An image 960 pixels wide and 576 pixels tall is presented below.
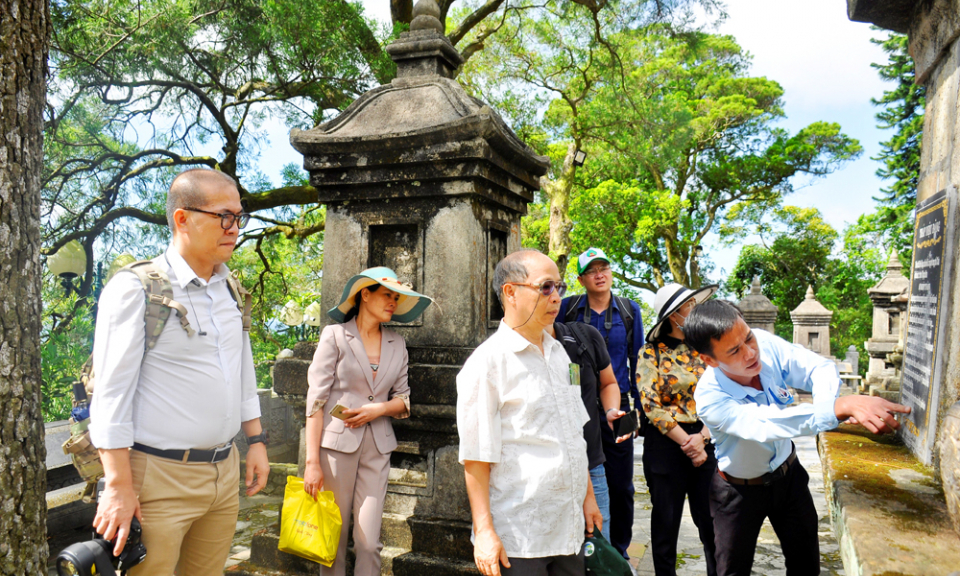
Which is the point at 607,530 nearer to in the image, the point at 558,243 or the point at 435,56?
the point at 435,56

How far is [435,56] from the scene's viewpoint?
370 centimetres

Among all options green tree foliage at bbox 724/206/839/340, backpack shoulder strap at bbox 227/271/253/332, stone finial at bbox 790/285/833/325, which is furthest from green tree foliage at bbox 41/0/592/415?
green tree foliage at bbox 724/206/839/340

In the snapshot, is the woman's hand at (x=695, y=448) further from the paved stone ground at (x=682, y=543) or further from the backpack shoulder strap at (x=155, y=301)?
the backpack shoulder strap at (x=155, y=301)

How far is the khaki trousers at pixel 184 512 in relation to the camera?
77.7 inches

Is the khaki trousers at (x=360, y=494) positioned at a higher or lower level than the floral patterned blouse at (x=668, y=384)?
lower

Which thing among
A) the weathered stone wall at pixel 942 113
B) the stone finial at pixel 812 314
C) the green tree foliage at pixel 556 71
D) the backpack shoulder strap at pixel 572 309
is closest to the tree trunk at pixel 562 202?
the green tree foliage at pixel 556 71

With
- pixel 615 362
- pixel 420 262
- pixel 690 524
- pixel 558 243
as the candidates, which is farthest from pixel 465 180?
pixel 558 243

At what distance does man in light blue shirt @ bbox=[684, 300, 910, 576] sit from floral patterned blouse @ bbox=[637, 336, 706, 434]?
0.53 m

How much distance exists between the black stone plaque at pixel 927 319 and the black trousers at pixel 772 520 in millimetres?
765

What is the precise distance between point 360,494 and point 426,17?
2811mm

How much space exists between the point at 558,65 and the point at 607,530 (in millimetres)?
10600

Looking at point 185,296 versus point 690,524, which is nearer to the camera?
point 185,296

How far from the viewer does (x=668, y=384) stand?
3.11 m

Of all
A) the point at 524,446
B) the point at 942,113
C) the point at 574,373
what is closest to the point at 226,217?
the point at 524,446
